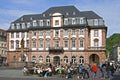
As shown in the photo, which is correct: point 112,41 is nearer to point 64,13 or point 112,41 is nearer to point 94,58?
point 64,13

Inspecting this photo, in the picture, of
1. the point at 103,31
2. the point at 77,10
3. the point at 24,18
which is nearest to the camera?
the point at 103,31

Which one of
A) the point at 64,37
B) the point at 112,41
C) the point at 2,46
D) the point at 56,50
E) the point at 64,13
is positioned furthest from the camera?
the point at 112,41

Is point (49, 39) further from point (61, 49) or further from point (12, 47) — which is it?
point (12, 47)

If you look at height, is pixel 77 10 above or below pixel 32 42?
above

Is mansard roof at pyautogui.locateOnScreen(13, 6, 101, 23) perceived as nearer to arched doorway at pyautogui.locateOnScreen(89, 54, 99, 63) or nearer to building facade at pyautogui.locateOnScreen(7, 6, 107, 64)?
building facade at pyautogui.locateOnScreen(7, 6, 107, 64)

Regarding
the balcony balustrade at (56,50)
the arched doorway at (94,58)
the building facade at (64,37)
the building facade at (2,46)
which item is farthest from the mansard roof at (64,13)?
the building facade at (2,46)

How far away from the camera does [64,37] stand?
77562mm

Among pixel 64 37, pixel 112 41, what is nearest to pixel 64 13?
pixel 64 37

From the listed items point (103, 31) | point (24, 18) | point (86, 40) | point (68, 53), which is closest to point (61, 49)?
point (68, 53)

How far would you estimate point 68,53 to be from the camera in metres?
76.6

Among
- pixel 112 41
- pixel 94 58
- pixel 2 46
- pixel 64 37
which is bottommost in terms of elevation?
pixel 94 58

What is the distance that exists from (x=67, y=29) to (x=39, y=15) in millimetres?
12416

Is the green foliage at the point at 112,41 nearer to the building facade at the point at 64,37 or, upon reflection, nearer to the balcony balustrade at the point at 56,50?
the building facade at the point at 64,37

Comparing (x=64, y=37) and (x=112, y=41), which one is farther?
(x=112, y=41)
